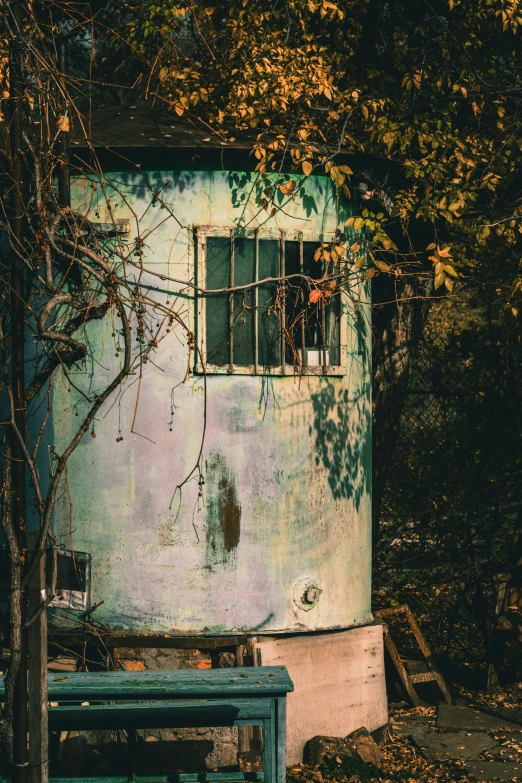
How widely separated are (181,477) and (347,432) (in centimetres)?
155

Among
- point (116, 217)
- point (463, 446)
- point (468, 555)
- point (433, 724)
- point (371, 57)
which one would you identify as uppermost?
point (371, 57)

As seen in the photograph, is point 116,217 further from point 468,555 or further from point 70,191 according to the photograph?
point 468,555

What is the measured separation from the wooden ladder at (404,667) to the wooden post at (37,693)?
5.36m

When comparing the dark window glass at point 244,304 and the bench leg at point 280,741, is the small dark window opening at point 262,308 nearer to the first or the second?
the dark window glass at point 244,304

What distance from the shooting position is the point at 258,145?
7785 millimetres

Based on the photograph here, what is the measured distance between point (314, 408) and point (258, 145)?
2.15 metres

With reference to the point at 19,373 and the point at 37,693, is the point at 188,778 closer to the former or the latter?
the point at 37,693

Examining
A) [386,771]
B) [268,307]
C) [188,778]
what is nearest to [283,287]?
[268,307]

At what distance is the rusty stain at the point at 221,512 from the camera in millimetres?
7977

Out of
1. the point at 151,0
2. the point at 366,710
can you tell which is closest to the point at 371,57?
the point at 151,0

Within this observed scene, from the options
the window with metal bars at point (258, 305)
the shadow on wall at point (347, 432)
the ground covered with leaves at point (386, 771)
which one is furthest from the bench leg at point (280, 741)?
the window with metal bars at point (258, 305)

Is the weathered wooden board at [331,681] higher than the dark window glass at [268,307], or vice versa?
the dark window glass at [268,307]

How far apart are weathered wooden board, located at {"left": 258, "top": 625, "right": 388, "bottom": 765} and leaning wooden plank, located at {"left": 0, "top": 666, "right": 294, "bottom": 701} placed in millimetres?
1125

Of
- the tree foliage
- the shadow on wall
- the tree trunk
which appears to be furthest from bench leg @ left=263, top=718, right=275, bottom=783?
the tree trunk
